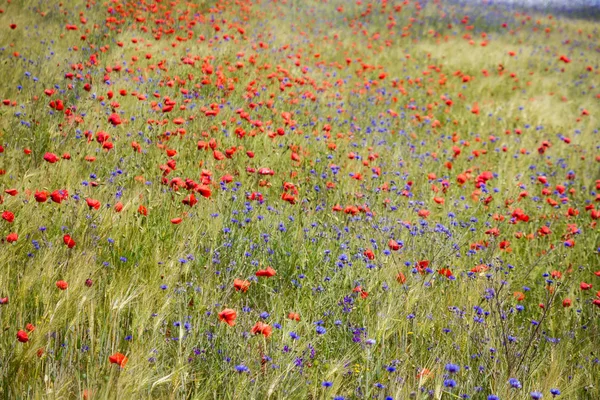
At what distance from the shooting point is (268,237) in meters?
2.73

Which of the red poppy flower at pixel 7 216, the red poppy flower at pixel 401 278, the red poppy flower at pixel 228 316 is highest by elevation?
the red poppy flower at pixel 7 216

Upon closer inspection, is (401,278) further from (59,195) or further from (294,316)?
(59,195)

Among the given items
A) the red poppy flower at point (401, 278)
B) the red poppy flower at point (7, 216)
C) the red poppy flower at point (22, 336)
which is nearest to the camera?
the red poppy flower at point (22, 336)

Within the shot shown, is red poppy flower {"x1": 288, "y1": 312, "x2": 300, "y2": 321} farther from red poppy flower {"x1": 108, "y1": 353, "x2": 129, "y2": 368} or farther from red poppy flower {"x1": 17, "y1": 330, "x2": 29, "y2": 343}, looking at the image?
red poppy flower {"x1": 17, "y1": 330, "x2": 29, "y2": 343}

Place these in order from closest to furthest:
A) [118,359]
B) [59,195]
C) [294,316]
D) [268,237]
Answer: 1. [118,359]
2. [294,316]
3. [59,195]
4. [268,237]

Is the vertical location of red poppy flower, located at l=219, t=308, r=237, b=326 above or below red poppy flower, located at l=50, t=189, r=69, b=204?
below

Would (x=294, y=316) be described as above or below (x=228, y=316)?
below

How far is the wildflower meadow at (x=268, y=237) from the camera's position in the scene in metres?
1.79

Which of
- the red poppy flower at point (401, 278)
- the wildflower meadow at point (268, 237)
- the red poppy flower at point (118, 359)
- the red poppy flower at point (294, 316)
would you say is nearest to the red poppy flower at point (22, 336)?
the wildflower meadow at point (268, 237)

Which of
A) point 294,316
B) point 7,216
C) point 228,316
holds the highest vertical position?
point 7,216

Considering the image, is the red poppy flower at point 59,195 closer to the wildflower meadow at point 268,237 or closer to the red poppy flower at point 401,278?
the wildflower meadow at point 268,237

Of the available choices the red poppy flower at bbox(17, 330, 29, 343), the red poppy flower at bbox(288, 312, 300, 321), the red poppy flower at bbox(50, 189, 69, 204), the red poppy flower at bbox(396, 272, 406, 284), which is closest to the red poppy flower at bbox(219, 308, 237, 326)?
the red poppy flower at bbox(288, 312, 300, 321)

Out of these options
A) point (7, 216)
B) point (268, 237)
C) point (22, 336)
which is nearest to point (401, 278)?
point (268, 237)

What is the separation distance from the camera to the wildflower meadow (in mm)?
1788
